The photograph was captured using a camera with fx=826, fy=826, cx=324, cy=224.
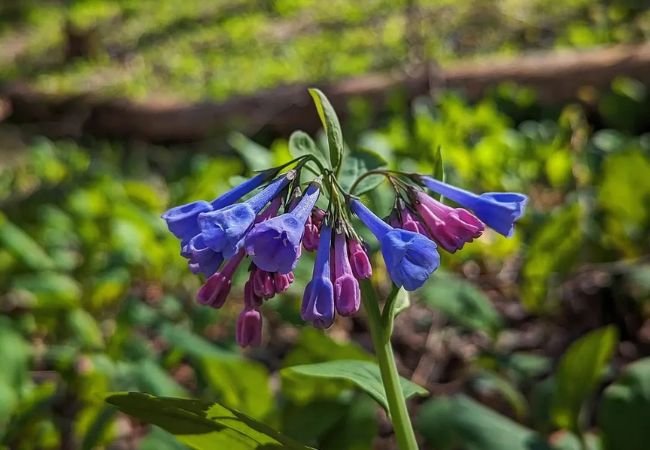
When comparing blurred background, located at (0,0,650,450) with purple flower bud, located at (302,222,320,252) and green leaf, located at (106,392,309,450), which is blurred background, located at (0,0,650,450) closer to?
green leaf, located at (106,392,309,450)

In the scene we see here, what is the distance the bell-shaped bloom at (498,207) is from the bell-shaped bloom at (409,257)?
12 centimetres

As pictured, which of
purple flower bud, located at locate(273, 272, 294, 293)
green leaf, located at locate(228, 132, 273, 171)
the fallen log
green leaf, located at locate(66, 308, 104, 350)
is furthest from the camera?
the fallen log

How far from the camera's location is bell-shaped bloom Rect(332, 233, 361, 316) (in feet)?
2.83

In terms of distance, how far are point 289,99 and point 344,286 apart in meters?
3.73

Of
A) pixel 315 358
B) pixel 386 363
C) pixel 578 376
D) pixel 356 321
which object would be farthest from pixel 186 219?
pixel 356 321

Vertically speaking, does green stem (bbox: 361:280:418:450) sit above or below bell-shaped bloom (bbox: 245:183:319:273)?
below

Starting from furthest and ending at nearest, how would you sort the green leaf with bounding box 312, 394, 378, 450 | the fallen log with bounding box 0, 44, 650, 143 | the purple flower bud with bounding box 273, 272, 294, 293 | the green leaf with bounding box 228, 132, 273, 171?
the fallen log with bounding box 0, 44, 650, 143 → the green leaf with bounding box 228, 132, 273, 171 → the green leaf with bounding box 312, 394, 378, 450 → the purple flower bud with bounding box 273, 272, 294, 293

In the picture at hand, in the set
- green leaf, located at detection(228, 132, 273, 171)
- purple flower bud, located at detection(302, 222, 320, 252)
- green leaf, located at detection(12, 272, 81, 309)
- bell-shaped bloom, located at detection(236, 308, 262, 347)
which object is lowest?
green leaf, located at detection(12, 272, 81, 309)

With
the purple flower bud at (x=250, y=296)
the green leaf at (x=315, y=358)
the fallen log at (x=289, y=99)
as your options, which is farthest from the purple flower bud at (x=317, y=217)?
the fallen log at (x=289, y=99)

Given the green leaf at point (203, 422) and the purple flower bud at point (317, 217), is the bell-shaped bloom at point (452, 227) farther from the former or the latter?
the green leaf at point (203, 422)

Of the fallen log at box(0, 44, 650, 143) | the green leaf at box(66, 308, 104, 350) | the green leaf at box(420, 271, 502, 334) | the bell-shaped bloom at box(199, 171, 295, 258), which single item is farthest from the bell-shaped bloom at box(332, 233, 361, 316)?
the fallen log at box(0, 44, 650, 143)

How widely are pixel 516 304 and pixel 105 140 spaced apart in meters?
3.75

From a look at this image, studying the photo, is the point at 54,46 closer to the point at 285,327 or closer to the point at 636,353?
the point at 285,327

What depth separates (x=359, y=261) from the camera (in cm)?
90
